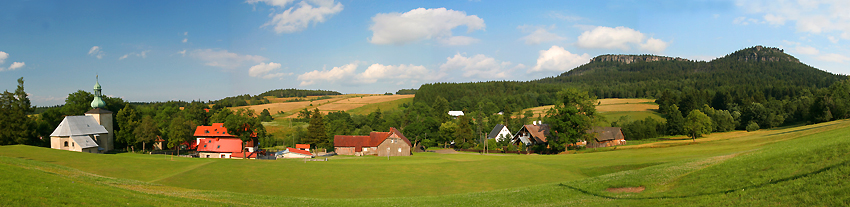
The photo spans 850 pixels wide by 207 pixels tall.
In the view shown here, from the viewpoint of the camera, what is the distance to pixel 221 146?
202ft

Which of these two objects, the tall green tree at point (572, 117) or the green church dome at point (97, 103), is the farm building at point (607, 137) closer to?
the tall green tree at point (572, 117)

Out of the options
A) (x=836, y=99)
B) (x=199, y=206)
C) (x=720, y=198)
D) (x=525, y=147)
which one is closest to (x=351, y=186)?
(x=199, y=206)

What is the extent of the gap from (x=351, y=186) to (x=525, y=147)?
49.6 meters

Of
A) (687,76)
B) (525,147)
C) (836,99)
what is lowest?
(525,147)

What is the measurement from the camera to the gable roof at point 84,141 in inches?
2041

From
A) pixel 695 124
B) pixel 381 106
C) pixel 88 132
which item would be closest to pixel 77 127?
pixel 88 132

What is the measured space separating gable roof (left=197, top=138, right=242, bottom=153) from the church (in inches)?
524

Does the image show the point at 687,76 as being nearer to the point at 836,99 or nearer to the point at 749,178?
the point at 836,99

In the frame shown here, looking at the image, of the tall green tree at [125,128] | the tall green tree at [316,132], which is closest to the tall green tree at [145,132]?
the tall green tree at [125,128]

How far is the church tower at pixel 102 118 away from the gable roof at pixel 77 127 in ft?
5.34

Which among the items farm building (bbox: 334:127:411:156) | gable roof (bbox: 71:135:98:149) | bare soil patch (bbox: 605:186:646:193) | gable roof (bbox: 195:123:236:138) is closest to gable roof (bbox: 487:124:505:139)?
farm building (bbox: 334:127:411:156)

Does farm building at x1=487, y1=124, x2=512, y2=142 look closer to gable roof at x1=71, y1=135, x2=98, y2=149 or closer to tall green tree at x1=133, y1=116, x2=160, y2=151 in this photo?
tall green tree at x1=133, y1=116, x2=160, y2=151

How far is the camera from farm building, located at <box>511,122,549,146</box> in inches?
2827

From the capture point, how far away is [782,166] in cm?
1498
